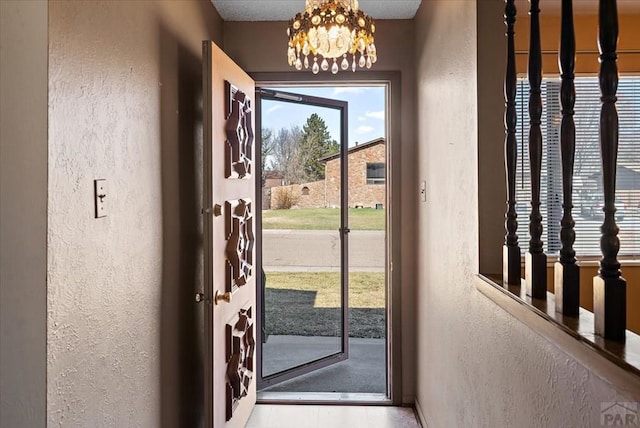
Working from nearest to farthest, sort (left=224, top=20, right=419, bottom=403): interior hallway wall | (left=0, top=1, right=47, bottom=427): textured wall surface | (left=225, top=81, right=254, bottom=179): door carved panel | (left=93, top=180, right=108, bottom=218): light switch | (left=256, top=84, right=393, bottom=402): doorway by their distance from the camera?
(left=0, top=1, right=47, bottom=427): textured wall surface < (left=93, top=180, right=108, bottom=218): light switch < (left=225, top=81, right=254, bottom=179): door carved panel < (left=224, top=20, right=419, bottom=403): interior hallway wall < (left=256, top=84, right=393, bottom=402): doorway

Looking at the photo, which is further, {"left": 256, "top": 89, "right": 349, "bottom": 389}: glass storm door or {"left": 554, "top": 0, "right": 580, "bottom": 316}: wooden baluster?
{"left": 256, "top": 89, "right": 349, "bottom": 389}: glass storm door

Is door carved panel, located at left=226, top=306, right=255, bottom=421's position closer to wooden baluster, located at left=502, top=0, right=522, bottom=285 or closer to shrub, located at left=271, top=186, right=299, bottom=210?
shrub, located at left=271, top=186, right=299, bottom=210

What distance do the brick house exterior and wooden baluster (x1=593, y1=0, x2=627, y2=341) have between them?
2.59 metres

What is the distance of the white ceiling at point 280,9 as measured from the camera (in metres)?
2.62

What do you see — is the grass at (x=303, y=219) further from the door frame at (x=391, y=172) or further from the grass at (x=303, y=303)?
the door frame at (x=391, y=172)

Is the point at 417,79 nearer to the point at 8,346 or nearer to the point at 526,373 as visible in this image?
the point at 526,373

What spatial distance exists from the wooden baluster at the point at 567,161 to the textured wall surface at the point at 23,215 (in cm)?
119

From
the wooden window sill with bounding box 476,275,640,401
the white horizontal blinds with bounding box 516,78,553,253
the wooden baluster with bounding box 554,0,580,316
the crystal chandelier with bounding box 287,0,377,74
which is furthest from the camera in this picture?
the white horizontal blinds with bounding box 516,78,553,253

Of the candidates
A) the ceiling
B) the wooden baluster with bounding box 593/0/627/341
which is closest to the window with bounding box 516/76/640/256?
the ceiling

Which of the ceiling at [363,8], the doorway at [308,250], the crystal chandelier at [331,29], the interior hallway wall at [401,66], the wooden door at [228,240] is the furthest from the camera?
the doorway at [308,250]

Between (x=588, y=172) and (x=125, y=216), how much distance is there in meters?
2.51

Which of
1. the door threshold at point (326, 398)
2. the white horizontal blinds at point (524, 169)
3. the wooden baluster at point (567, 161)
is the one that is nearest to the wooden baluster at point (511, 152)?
the wooden baluster at point (567, 161)

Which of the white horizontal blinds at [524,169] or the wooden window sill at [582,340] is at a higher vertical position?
the white horizontal blinds at [524,169]

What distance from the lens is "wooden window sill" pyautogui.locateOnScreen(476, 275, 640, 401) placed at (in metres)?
0.75
